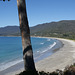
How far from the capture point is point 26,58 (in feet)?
13.1

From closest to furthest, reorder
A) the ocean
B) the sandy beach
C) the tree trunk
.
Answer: the tree trunk
the sandy beach
the ocean

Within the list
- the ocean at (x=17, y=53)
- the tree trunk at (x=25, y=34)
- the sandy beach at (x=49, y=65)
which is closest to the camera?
the tree trunk at (x=25, y=34)

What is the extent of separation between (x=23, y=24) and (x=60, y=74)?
2710 millimetres

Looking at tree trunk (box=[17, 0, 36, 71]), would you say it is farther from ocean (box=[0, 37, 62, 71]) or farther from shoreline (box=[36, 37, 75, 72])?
ocean (box=[0, 37, 62, 71])

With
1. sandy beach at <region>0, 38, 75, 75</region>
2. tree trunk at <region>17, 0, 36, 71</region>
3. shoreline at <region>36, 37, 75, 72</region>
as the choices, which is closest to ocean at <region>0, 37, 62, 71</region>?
sandy beach at <region>0, 38, 75, 75</region>

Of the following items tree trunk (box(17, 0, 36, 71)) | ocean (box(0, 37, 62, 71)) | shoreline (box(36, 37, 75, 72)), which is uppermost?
tree trunk (box(17, 0, 36, 71))

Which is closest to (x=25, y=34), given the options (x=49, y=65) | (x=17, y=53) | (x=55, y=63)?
(x=49, y=65)

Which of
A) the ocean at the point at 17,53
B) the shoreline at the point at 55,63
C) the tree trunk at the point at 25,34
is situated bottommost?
the ocean at the point at 17,53

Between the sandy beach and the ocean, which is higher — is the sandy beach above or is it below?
above

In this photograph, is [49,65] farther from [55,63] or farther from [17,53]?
[17,53]

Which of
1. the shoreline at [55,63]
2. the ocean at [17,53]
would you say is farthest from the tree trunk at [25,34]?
the ocean at [17,53]

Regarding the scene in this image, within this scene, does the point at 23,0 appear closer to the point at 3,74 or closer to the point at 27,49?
the point at 27,49

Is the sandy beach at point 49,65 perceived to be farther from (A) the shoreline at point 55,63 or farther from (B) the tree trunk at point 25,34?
(B) the tree trunk at point 25,34

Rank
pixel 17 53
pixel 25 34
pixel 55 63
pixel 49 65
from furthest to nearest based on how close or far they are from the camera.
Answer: pixel 17 53, pixel 55 63, pixel 49 65, pixel 25 34
